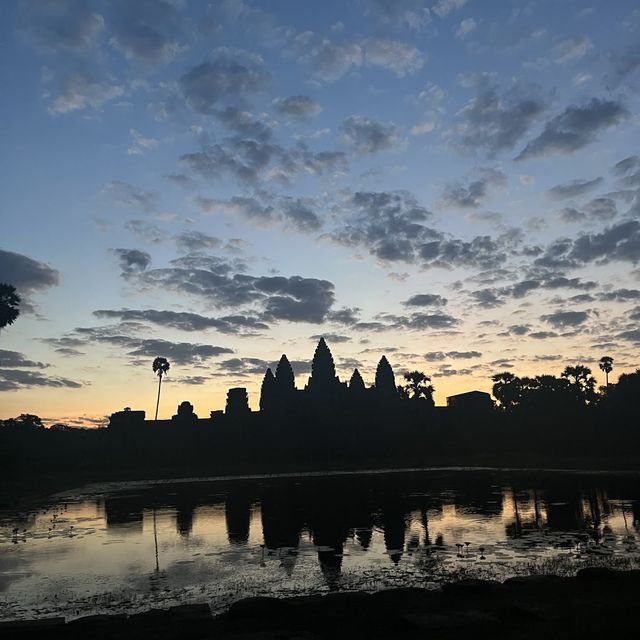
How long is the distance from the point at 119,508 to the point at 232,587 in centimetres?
2545

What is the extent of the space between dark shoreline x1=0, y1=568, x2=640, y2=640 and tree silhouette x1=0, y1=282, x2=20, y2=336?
73803mm

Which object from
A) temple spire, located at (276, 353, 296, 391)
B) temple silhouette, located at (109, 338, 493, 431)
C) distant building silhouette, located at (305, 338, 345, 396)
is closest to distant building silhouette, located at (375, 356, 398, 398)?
temple silhouette, located at (109, 338, 493, 431)

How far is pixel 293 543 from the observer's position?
23.0 m

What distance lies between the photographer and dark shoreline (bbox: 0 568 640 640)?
1074cm

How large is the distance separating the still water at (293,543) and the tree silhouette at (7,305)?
1665 inches

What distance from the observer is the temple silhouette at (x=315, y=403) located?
324 feet

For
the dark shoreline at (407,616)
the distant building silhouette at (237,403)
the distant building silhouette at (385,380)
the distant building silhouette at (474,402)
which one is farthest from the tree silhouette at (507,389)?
the dark shoreline at (407,616)

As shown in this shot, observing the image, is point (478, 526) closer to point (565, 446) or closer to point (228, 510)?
point (228, 510)

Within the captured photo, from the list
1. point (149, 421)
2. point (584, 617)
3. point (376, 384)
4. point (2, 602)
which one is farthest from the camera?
point (376, 384)

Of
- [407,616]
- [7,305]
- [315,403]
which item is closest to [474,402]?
[315,403]

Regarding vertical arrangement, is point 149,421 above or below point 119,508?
above

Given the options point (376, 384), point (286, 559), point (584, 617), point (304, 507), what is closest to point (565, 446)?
point (376, 384)

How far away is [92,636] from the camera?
11336 millimetres

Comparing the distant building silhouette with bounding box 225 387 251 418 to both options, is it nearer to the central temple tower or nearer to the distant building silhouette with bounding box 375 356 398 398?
the central temple tower
